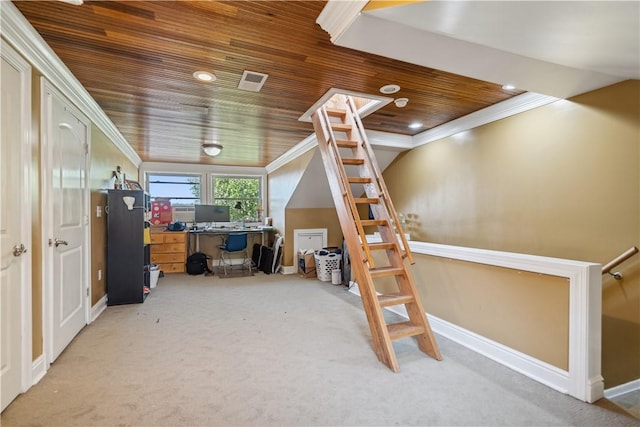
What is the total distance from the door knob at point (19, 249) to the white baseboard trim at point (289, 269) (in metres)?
4.11

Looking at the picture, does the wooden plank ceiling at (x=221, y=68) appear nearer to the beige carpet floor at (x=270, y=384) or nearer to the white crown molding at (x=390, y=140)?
the white crown molding at (x=390, y=140)

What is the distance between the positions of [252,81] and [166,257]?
445 centimetres

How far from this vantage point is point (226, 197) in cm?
675

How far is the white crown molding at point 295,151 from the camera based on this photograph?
4328 millimetres

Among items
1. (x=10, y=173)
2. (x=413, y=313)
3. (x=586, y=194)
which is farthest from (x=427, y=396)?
(x=10, y=173)

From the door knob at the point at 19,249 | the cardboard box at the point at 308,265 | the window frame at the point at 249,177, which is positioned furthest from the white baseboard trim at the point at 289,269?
the door knob at the point at 19,249

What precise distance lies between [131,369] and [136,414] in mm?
607

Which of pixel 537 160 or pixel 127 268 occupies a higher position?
pixel 537 160

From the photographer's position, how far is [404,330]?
8.18 ft

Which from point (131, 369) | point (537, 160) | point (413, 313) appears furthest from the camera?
point (537, 160)

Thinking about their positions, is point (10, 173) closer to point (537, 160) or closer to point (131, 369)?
point (131, 369)

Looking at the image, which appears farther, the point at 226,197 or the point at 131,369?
the point at 226,197

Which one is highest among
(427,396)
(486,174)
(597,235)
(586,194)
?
(486,174)

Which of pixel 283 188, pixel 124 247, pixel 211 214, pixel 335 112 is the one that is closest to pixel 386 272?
pixel 335 112
